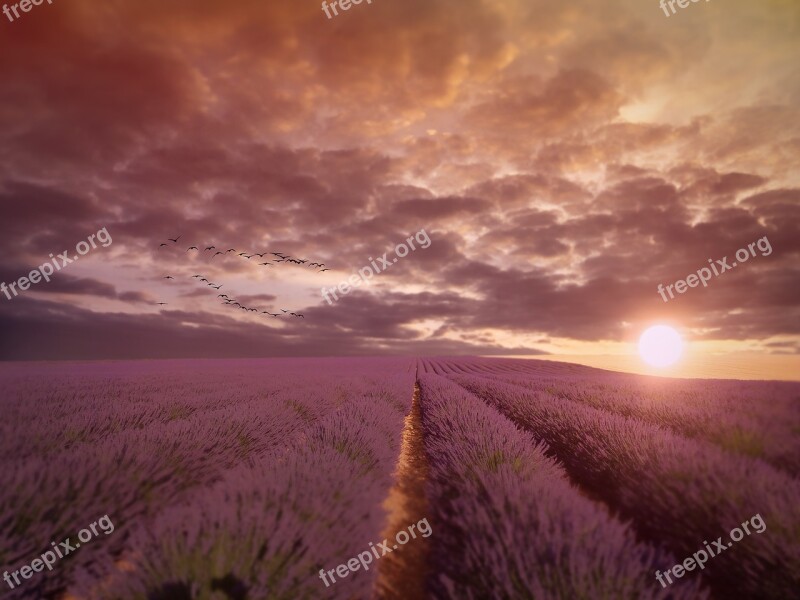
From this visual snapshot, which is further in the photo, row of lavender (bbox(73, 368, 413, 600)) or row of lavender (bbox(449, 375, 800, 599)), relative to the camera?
row of lavender (bbox(449, 375, 800, 599))

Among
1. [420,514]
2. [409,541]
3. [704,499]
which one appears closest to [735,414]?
[704,499]

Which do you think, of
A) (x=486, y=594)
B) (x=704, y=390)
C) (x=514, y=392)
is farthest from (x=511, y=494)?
(x=514, y=392)

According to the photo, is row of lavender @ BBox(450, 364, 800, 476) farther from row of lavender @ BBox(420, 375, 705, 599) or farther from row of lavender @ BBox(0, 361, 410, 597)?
row of lavender @ BBox(0, 361, 410, 597)

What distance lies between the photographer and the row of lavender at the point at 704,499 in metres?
2.21

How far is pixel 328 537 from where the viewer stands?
2.20 meters

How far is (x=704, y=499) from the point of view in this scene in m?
2.63

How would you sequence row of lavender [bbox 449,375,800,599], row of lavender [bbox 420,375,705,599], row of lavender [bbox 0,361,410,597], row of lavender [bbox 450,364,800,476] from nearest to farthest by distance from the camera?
row of lavender [bbox 420,375,705,599] → row of lavender [bbox 449,375,800,599] → row of lavender [bbox 0,361,410,597] → row of lavender [bbox 450,364,800,476]

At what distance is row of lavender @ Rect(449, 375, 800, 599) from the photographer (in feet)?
7.25

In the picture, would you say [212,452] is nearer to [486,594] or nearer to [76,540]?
[76,540]

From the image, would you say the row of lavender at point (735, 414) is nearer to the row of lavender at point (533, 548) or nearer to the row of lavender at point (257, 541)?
the row of lavender at point (533, 548)

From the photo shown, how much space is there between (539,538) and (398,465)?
364cm

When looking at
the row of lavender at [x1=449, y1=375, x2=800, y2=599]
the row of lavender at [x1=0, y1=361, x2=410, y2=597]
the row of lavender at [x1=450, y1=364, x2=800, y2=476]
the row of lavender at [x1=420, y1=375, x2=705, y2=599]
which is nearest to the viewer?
the row of lavender at [x1=420, y1=375, x2=705, y2=599]

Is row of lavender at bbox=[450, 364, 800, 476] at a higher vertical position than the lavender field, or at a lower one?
higher

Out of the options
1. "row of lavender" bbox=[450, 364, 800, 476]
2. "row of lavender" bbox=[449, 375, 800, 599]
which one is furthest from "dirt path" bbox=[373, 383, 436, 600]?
"row of lavender" bbox=[450, 364, 800, 476]
